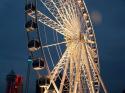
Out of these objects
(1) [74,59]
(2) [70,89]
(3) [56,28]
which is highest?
(3) [56,28]

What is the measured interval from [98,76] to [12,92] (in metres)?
163

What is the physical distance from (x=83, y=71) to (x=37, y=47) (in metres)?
8.22

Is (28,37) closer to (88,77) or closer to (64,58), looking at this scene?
(64,58)

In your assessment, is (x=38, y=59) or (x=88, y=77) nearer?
(x=38, y=59)

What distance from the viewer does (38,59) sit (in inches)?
1168

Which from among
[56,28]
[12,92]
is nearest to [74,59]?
[56,28]

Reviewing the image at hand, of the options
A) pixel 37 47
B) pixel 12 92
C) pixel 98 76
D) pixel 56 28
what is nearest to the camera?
pixel 37 47

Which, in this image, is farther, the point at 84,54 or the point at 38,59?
the point at 84,54

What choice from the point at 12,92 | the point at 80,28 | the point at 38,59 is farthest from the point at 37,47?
the point at 12,92

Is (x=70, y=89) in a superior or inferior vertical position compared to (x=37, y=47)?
inferior

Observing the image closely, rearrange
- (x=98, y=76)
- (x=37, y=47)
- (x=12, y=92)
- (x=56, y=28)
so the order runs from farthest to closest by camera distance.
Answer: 1. (x=12, y=92)
2. (x=98, y=76)
3. (x=56, y=28)
4. (x=37, y=47)

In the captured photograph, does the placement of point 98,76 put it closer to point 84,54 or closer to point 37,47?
point 84,54

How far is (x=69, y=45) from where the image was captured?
35719 mm

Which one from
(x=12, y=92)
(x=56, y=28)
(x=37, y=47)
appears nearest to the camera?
(x=37, y=47)
